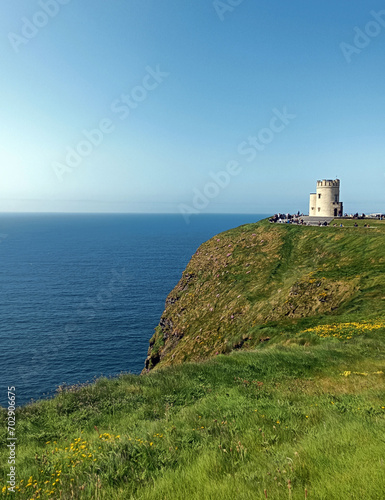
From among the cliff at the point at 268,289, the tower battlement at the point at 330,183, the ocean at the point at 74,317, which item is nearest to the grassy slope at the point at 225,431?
the cliff at the point at 268,289

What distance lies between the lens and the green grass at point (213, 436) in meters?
4.90

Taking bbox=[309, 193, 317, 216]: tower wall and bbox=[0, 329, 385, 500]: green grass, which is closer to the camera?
bbox=[0, 329, 385, 500]: green grass

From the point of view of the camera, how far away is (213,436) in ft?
23.6

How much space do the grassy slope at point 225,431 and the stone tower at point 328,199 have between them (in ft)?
169

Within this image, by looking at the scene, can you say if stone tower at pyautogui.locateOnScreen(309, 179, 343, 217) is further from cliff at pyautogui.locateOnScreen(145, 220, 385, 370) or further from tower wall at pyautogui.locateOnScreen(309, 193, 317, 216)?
cliff at pyautogui.locateOnScreen(145, 220, 385, 370)

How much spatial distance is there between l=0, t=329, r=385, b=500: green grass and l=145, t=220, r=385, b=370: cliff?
38.1 ft

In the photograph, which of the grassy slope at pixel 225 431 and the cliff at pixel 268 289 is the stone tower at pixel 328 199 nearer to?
the cliff at pixel 268 289

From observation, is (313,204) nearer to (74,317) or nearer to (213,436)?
(74,317)

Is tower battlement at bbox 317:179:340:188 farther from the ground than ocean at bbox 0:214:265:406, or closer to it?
farther from the ground

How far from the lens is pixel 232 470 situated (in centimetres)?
548

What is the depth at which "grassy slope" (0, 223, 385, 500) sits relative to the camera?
195 inches

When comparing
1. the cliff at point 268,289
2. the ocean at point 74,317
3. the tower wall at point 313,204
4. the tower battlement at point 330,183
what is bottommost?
the ocean at point 74,317

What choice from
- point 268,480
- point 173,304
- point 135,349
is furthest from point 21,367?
point 268,480

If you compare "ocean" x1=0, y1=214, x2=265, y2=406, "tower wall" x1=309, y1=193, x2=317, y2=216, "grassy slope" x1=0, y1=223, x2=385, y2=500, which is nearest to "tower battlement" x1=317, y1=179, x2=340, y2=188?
"tower wall" x1=309, y1=193, x2=317, y2=216
